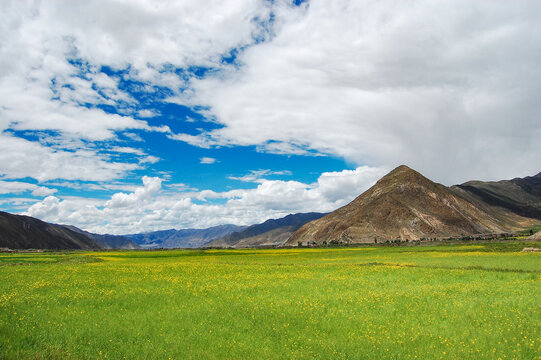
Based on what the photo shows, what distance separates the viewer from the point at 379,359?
486 inches

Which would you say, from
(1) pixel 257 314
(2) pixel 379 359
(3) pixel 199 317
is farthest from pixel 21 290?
(2) pixel 379 359

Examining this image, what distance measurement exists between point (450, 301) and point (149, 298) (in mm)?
18316

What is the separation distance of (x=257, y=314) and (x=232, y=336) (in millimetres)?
3260

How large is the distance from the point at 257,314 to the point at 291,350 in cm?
483

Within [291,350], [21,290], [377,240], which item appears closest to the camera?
[291,350]

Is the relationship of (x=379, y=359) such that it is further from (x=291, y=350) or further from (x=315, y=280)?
(x=315, y=280)

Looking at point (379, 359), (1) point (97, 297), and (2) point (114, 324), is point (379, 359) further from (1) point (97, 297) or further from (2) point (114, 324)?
(1) point (97, 297)

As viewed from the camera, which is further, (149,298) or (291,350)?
(149,298)

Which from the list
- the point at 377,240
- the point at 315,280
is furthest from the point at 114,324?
the point at 377,240

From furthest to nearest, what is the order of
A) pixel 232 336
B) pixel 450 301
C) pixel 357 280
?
1. pixel 357 280
2. pixel 450 301
3. pixel 232 336

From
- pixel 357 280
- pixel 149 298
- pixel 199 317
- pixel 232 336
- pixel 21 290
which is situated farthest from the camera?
pixel 357 280

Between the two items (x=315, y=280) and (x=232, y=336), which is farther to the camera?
(x=315, y=280)

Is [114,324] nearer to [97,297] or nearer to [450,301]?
[97,297]

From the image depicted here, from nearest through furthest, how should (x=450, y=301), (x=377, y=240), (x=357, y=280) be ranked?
(x=450, y=301) < (x=357, y=280) < (x=377, y=240)
